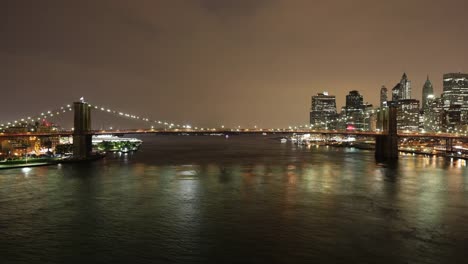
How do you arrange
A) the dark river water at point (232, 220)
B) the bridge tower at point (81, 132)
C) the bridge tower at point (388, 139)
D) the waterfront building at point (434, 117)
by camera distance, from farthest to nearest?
the waterfront building at point (434, 117) → the bridge tower at point (388, 139) → the bridge tower at point (81, 132) → the dark river water at point (232, 220)

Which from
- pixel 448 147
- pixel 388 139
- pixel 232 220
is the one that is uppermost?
pixel 388 139

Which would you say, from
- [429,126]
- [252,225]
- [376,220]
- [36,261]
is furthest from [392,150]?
[429,126]

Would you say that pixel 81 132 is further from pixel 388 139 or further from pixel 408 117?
pixel 408 117

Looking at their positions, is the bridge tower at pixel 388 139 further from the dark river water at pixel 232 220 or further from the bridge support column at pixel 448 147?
the dark river water at pixel 232 220

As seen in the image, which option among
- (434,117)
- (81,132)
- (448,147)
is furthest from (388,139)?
(434,117)

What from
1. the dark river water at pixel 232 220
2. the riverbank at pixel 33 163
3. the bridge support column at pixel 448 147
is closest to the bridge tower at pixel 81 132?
the riverbank at pixel 33 163
